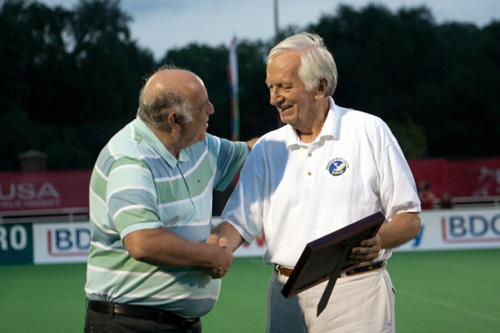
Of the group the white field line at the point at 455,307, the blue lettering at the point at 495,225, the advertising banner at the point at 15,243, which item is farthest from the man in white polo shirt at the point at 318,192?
the blue lettering at the point at 495,225

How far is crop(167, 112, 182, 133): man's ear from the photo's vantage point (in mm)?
3477

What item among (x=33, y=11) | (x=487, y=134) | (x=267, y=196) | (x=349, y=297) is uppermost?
(x=33, y=11)

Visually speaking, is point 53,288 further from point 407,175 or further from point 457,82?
point 457,82

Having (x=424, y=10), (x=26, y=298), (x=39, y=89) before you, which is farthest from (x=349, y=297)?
(x=424, y=10)

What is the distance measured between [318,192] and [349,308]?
0.59 meters

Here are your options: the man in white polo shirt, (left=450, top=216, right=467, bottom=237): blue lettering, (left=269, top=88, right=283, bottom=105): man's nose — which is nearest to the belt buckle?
the man in white polo shirt

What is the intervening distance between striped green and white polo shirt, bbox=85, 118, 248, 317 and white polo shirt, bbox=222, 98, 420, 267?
0.33 metres

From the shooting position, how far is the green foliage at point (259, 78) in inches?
2185

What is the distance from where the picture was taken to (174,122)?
3.50 metres

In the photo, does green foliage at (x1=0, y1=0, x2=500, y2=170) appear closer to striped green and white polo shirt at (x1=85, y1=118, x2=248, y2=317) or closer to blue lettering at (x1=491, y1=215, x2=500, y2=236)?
blue lettering at (x1=491, y1=215, x2=500, y2=236)

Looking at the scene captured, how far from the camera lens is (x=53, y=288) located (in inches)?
497

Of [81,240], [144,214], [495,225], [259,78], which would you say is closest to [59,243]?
[81,240]

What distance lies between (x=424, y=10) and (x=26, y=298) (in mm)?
60982

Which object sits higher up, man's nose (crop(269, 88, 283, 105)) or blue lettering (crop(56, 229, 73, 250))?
man's nose (crop(269, 88, 283, 105))
